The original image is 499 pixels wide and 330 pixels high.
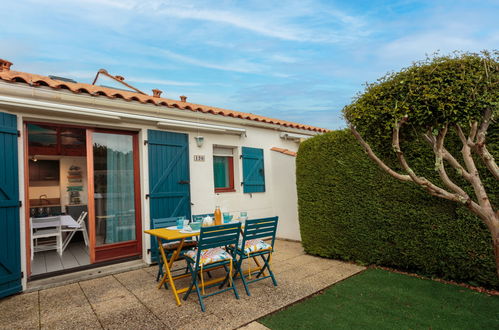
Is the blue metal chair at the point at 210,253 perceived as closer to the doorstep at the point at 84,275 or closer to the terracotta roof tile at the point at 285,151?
the doorstep at the point at 84,275

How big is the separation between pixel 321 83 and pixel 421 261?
6.22 m

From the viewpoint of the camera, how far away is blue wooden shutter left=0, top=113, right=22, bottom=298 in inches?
139

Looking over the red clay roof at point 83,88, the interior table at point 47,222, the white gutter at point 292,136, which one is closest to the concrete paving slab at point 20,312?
the interior table at point 47,222

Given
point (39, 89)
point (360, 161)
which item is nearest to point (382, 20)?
point (360, 161)

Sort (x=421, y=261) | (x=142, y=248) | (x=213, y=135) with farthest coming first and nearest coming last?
(x=213, y=135) < (x=142, y=248) < (x=421, y=261)

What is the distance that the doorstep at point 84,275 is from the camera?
3.89m

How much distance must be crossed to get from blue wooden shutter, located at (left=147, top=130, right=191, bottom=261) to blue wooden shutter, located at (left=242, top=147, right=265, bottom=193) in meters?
1.59

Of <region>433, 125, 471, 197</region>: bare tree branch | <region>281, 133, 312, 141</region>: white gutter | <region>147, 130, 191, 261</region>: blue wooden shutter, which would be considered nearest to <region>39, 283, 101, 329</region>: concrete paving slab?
<region>147, 130, 191, 261</region>: blue wooden shutter

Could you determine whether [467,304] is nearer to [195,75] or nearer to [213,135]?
[213,135]

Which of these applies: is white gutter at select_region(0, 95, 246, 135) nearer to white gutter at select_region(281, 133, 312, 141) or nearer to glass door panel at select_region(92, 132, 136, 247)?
glass door panel at select_region(92, 132, 136, 247)

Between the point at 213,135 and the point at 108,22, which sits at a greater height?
the point at 108,22

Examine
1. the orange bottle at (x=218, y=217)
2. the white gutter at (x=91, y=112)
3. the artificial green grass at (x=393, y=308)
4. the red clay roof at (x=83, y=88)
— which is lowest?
the artificial green grass at (x=393, y=308)

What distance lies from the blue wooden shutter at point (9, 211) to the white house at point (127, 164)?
0.01 m

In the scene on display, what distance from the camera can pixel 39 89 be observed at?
12.8 ft
